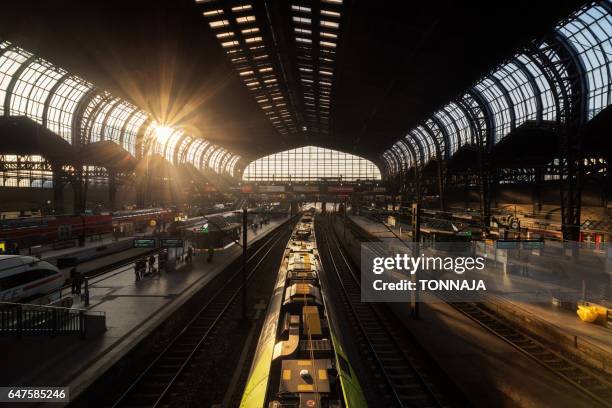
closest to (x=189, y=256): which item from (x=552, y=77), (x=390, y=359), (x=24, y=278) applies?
(x=24, y=278)

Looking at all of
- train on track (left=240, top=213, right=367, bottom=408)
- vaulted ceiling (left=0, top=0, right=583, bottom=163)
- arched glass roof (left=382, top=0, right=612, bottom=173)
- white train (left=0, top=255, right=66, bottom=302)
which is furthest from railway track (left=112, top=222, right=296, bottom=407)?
arched glass roof (left=382, top=0, right=612, bottom=173)

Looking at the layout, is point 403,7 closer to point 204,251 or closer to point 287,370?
point 287,370

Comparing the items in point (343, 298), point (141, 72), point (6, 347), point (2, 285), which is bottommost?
point (343, 298)

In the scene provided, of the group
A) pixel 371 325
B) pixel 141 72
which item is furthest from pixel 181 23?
pixel 371 325

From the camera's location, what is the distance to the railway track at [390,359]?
9695 millimetres

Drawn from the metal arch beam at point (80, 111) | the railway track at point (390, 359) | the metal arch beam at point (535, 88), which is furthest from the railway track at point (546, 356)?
the metal arch beam at point (80, 111)

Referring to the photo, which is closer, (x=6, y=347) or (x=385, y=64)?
(x=6, y=347)

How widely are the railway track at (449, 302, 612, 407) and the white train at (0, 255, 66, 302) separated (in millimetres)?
19487

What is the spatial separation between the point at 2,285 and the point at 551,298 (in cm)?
2449

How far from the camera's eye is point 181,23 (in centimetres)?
2444

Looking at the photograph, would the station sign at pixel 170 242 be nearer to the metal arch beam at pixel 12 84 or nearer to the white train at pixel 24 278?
the white train at pixel 24 278

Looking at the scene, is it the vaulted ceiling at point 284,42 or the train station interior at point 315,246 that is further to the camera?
the vaulted ceiling at point 284,42

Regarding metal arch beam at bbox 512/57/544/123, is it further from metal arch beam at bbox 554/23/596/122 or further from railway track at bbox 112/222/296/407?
railway track at bbox 112/222/296/407

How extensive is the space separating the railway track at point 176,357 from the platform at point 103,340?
96cm
